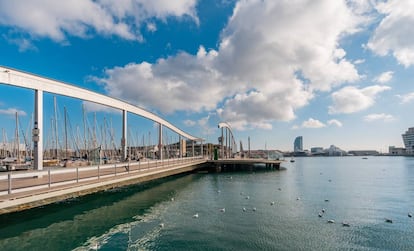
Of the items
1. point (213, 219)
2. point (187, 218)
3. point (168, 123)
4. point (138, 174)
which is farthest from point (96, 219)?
point (168, 123)

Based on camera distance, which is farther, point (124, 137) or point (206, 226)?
point (124, 137)

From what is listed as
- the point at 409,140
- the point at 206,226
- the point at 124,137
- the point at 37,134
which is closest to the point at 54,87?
the point at 37,134

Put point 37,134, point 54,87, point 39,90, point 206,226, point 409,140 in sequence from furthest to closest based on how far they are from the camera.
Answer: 1. point 409,140
2. point 54,87
3. point 39,90
4. point 37,134
5. point 206,226

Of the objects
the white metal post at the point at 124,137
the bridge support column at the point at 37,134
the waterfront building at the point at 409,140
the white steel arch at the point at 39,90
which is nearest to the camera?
the white steel arch at the point at 39,90

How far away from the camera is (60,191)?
14.7 metres

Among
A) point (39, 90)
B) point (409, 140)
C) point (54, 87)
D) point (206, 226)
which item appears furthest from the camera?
point (409, 140)

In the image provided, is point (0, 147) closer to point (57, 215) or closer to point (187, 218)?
point (57, 215)

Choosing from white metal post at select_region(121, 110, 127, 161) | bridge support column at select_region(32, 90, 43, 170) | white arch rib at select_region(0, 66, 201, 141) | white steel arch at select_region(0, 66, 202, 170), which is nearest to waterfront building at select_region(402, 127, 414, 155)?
white arch rib at select_region(0, 66, 201, 141)

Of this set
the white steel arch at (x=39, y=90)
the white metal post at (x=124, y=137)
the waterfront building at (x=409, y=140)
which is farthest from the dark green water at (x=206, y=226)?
the waterfront building at (x=409, y=140)

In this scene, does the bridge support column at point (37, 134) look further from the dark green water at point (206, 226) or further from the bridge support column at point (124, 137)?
the bridge support column at point (124, 137)

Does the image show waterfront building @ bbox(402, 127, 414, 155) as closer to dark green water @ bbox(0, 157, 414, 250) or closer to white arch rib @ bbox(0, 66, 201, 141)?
dark green water @ bbox(0, 157, 414, 250)

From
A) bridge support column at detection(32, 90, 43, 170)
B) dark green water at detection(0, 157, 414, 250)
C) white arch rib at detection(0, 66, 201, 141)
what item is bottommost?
dark green water at detection(0, 157, 414, 250)

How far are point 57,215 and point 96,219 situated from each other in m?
2.54

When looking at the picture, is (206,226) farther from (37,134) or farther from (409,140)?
(409,140)
